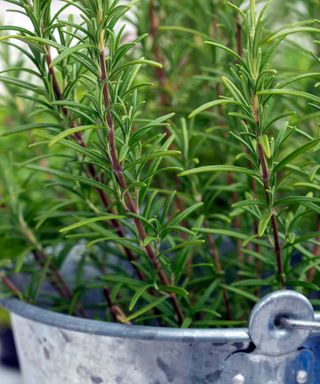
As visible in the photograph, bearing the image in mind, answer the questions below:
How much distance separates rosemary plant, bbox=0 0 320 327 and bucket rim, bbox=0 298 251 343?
2cm

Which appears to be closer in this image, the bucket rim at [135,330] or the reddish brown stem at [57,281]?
the bucket rim at [135,330]

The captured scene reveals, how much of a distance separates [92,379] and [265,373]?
0.12m

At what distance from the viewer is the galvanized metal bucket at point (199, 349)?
1.38 ft

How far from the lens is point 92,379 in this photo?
0.47 metres

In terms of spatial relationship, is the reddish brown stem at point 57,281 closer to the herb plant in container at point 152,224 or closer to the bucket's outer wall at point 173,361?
the herb plant in container at point 152,224

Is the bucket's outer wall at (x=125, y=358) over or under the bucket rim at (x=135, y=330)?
under

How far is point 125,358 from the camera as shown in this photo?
0.45 meters

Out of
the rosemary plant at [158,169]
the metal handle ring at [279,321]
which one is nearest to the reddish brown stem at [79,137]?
the rosemary plant at [158,169]

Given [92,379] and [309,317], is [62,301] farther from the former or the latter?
[309,317]

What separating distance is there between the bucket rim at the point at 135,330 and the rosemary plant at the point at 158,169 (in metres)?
0.02

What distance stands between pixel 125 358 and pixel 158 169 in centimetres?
13

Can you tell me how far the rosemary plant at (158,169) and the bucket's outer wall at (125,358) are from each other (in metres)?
0.03

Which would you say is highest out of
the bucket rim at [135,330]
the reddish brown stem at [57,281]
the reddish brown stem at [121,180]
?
the reddish brown stem at [121,180]

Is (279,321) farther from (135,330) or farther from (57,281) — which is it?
(57,281)
